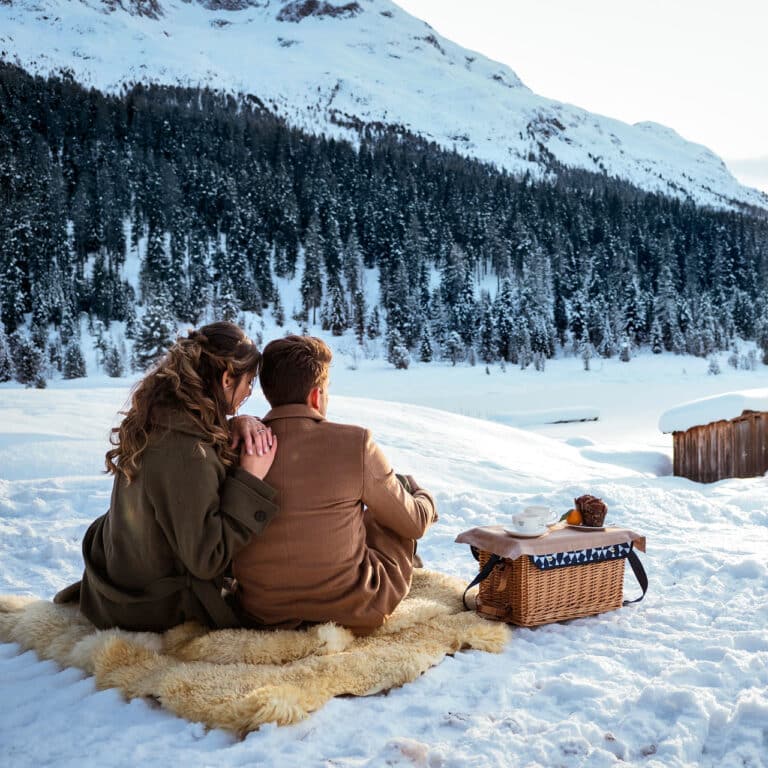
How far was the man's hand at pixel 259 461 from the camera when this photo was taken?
2.78m

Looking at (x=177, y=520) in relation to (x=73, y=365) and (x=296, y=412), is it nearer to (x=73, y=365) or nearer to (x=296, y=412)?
(x=296, y=412)

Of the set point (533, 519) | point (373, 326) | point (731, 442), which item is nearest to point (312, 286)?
point (373, 326)

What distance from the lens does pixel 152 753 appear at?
2217 mm

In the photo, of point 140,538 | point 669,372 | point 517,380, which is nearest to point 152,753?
point 140,538

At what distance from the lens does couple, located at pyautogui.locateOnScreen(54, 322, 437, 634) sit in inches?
106

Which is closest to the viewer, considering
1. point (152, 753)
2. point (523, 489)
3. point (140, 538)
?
point (152, 753)

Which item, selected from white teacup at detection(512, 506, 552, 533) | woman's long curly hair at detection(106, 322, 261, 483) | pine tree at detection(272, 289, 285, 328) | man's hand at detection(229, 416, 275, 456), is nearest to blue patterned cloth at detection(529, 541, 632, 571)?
white teacup at detection(512, 506, 552, 533)

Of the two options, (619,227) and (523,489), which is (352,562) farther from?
(619,227)

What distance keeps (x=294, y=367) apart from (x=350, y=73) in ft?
396

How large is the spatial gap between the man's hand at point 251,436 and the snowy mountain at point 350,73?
79.7 metres

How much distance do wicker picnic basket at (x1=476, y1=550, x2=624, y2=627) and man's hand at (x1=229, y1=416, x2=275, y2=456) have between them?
4.84 ft

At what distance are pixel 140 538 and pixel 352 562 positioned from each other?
89 centimetres

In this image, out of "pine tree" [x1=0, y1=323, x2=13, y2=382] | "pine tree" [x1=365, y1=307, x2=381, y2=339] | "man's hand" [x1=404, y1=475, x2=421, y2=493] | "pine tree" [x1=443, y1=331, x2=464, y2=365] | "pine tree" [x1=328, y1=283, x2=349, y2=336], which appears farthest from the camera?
"pine tree" [x1=365, y1=307, x2=381, y2=339]

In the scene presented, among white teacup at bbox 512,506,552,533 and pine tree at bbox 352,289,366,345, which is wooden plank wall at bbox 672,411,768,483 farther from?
pine tree at bbox 352,289,366,345
